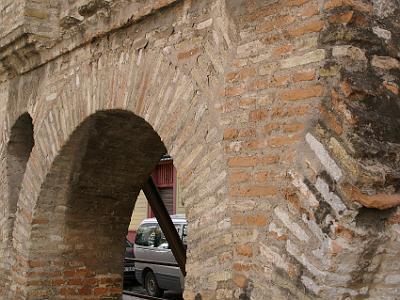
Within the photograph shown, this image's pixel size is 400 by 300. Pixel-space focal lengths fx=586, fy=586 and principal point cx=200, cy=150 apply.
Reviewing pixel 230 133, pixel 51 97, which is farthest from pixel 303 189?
pixel 51 97

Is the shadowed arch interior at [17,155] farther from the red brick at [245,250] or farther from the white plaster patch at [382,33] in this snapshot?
the white plaster patch at [382,33]

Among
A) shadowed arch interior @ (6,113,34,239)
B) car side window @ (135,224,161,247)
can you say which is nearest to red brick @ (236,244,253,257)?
shadowed arch interior @ (6,113,34,239)

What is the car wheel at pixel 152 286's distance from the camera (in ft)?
38.8

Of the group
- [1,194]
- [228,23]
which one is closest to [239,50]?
[228,23]

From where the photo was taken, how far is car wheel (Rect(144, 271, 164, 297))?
11820 millimetres

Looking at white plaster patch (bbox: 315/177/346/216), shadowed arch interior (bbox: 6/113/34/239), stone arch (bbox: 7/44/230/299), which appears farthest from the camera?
shadowed arch interior (bbox: 6/113/34/239)

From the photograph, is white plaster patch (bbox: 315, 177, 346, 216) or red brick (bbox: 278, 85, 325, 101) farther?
red brick (bbox: 278, 85, 325, 101)

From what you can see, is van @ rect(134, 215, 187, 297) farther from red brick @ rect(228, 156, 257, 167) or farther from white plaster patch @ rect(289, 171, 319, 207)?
white plaster patch @ rect(289, 171, 319, 207)

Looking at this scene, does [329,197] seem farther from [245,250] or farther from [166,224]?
[166,224]

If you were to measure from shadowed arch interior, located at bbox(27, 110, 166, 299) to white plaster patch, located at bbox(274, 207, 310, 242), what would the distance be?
7.87 ft

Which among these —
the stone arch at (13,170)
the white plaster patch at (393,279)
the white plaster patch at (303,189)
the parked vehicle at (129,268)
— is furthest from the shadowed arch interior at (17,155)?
the parked vehicle at (129,268)

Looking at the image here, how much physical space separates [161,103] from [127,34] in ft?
2.74

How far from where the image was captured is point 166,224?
20.6 feet

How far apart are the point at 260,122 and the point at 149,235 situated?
372 inches
